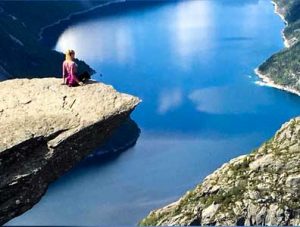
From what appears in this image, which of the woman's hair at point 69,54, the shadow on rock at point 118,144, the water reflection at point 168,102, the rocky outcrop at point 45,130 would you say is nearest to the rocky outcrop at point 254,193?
the rocky outcrop at point 45,130

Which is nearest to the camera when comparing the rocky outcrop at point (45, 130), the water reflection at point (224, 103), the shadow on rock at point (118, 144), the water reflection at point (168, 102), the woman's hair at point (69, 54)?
the rocky outcrop at point (45, 130)

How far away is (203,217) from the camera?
46.0 metres

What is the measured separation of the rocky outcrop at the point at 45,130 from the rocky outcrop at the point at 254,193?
80.9ft

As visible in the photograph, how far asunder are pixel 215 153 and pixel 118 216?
3845 cm

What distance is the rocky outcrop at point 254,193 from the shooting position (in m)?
41.7

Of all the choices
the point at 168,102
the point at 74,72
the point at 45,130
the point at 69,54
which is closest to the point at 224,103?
the point at 168,102

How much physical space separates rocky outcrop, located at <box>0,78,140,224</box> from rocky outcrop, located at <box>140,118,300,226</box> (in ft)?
80.9

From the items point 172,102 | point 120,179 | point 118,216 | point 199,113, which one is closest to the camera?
point 118,216

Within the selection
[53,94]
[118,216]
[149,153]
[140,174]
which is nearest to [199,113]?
[149,153]

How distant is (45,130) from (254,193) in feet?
95.2

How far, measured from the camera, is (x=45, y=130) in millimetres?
16891

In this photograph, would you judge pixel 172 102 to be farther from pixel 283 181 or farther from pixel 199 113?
pixel 283 181

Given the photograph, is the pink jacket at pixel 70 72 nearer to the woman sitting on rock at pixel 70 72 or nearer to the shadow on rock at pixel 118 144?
the woman sitting on rock at pixel 70 72

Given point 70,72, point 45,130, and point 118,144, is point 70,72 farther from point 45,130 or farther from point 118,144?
point 118,144
